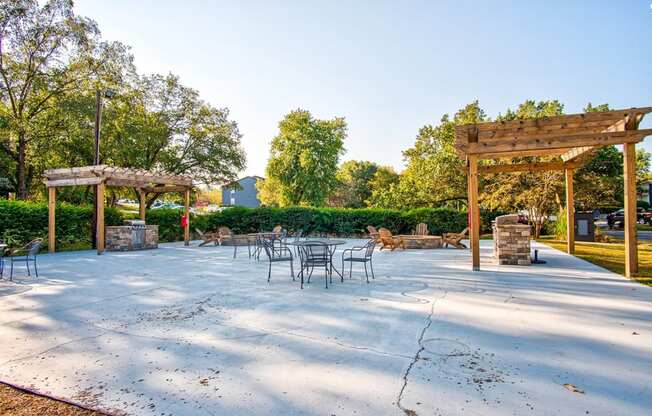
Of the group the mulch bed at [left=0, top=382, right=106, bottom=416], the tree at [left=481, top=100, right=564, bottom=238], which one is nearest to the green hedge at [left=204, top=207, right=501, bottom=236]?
the tree at [left=481, top=100, right=564, bottom=238]

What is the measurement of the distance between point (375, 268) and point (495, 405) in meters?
5.58

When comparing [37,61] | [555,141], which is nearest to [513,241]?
[555,141]

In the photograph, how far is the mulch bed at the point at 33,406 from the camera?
7.20 feet

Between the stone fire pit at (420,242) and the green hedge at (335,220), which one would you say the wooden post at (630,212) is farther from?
the green hedge at (335,220)

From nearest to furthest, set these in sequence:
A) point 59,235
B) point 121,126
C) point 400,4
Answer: point 400,4, point 59,235, point 121,126

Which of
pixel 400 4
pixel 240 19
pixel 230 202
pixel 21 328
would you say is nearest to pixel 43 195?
pixel 240 19

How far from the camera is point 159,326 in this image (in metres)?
3.86

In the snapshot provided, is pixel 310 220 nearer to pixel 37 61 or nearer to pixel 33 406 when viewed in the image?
pixel 37 61

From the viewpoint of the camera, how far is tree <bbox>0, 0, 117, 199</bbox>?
12711 mm

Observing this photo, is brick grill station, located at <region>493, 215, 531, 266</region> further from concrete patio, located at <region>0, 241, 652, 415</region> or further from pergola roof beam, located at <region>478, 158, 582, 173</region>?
Answer: pergola roof beam, located at <region>478, 158, 582, 173</region>

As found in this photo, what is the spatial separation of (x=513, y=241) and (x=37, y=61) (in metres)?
17.5

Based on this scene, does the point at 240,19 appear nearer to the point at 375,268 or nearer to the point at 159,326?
the point at 375,268

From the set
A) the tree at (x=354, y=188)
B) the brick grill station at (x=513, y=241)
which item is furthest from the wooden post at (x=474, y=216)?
the tree at (x=354, y=188)

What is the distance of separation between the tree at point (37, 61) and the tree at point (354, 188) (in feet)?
86.1
